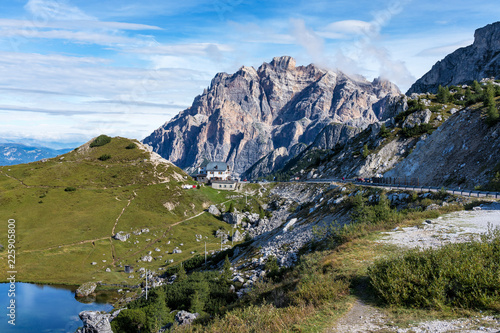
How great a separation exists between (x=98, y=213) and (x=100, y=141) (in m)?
73.0

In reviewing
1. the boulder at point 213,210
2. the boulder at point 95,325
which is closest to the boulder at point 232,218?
the boulder at point 213,210

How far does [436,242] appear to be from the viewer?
719 inches

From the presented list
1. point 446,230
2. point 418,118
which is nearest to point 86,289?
point 446,230

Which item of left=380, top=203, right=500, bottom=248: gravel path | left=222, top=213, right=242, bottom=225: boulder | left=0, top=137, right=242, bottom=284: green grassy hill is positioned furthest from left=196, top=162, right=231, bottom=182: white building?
left=380, top=203, right=500, bottom=248: gravel path

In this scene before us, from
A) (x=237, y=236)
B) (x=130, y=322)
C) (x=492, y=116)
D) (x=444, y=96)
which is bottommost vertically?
(x=237, y=236)

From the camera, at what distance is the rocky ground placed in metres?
9.36

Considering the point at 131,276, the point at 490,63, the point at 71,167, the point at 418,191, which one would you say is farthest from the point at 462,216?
the point at 490,63

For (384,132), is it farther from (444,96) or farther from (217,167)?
(217,167)

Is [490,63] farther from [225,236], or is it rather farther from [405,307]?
[405,307]

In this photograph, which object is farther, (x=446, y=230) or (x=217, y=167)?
(x=217, y=167)

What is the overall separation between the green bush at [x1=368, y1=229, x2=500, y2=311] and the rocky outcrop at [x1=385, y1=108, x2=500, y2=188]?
134 feet

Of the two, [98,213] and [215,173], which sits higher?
[215,173]

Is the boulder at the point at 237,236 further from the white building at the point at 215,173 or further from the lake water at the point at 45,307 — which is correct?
the white building at the point at 215,173

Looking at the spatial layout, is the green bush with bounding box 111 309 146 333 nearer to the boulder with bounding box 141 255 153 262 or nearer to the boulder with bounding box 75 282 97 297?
the boulder with bounding box 75 282 97 297
